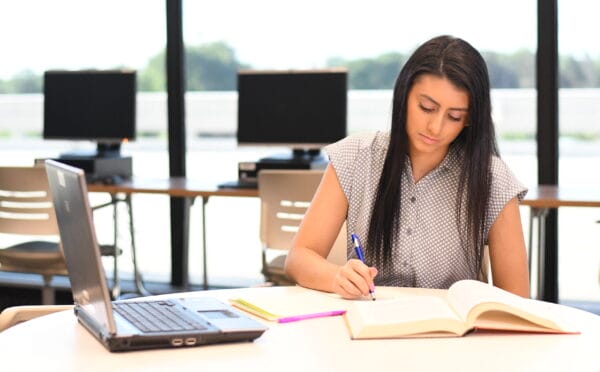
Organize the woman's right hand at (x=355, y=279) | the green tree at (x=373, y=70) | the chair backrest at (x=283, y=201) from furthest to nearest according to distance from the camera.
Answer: the green tree at (x=373, y=70) < the chair backrest at (x=283, y=201) < the woman's right hand at (x=355, y=279)

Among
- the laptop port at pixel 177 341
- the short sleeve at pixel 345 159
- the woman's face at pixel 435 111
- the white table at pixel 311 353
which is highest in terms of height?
the woman's face at pixel 435 111

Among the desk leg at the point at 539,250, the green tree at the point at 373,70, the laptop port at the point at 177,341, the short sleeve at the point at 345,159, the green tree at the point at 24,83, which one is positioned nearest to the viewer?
the laptop port at the point at 177,341

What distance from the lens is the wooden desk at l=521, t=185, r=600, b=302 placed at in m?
3.92

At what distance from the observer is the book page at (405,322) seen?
68.3 inches

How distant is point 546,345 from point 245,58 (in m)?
3.80

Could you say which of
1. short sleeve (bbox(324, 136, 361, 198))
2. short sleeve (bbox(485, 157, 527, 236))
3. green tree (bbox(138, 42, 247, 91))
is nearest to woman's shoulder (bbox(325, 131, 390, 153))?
short sleeve (bbox(324, 136, 361, 198))

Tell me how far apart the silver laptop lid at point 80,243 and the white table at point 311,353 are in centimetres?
7

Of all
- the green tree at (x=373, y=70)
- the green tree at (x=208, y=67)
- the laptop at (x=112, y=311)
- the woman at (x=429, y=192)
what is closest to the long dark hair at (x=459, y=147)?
the woman at (x=429, y=192)

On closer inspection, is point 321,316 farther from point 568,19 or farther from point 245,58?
point 245,58

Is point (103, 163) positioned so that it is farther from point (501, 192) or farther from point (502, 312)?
point (502, 312)

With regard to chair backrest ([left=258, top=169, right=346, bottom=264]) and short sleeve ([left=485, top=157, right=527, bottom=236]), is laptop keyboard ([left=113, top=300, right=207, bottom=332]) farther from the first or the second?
chair backrest ([left=258, top=169, right=346, bottom=264])

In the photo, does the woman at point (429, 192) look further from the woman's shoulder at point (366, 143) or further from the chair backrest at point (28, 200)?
the chair backrest at point (28, 200)

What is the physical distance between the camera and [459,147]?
93.7 inches

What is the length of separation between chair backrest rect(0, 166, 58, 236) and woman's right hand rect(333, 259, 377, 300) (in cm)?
252
